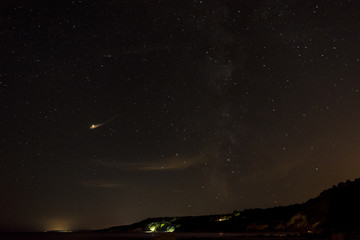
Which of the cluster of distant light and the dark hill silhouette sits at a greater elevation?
the cluster of distant light

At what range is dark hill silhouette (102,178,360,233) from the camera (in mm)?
66938

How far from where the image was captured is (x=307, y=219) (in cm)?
9219

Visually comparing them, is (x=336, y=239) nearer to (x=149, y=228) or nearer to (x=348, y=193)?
(x=348, y=193)

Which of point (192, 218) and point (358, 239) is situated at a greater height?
point (192, 218)

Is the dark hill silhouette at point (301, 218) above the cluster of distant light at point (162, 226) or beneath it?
beneath

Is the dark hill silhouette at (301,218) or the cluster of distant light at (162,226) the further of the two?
the cluster of distant light at (162,226)

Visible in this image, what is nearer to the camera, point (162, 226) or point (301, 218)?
point (301, 218)

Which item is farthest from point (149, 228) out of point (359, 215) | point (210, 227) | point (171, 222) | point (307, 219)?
point (359, 215)

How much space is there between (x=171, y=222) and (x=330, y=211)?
11761 cm

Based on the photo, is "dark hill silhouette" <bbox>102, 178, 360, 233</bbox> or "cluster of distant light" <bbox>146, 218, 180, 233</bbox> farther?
"cluster of distant light" <bbox>146, 218, 180, 233</bbox>

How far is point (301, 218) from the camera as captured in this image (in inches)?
3851

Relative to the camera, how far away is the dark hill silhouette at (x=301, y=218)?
6694 centimetres

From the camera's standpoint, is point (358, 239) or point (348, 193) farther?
point (348, 193)

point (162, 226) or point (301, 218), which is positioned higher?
point (162, 226)
